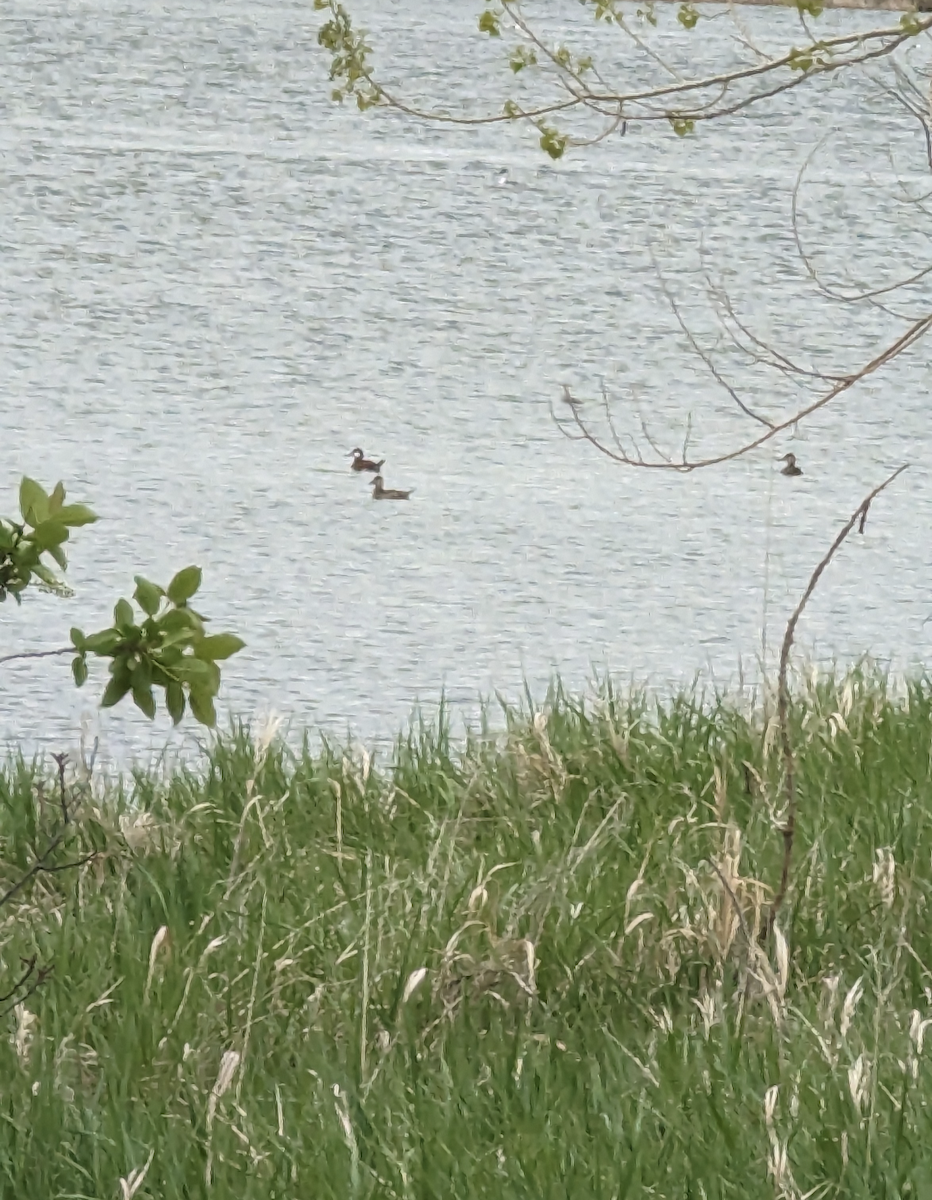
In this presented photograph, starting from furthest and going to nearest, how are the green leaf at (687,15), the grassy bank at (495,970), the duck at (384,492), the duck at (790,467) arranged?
the duck at (790,467), the duck at (384,492), the green leaf at (687,15), the grassy bank at (495,970)

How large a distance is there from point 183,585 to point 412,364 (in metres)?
3.85

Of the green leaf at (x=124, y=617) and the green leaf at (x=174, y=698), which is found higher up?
the green leaf at (x=124, y=617)

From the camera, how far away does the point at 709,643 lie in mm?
4492

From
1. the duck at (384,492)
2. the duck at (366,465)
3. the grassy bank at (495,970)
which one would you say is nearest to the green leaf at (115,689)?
the grassy bank at (495,970)

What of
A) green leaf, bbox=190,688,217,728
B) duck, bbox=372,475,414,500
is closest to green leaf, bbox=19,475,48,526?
green leaf, bbox=190,688,217,728

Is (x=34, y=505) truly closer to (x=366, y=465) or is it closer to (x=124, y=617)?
(x=124, y=617)

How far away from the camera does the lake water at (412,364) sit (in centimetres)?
451

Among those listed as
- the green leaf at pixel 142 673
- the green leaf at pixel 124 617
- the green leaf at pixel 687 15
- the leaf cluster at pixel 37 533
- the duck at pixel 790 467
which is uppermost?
the green leaf at pixel 687 15

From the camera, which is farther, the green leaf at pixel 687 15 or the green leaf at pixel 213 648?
the green leaf at pixel 687 15

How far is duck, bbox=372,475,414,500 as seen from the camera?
499 centimetres

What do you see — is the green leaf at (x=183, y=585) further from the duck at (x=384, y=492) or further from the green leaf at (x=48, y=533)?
the duck at (x=384, y=492)

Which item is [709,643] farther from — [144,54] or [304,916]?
[144,54]

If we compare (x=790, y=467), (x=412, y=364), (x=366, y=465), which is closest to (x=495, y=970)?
(x=366, y=465)

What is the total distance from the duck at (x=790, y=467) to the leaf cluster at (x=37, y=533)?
12.5ft
